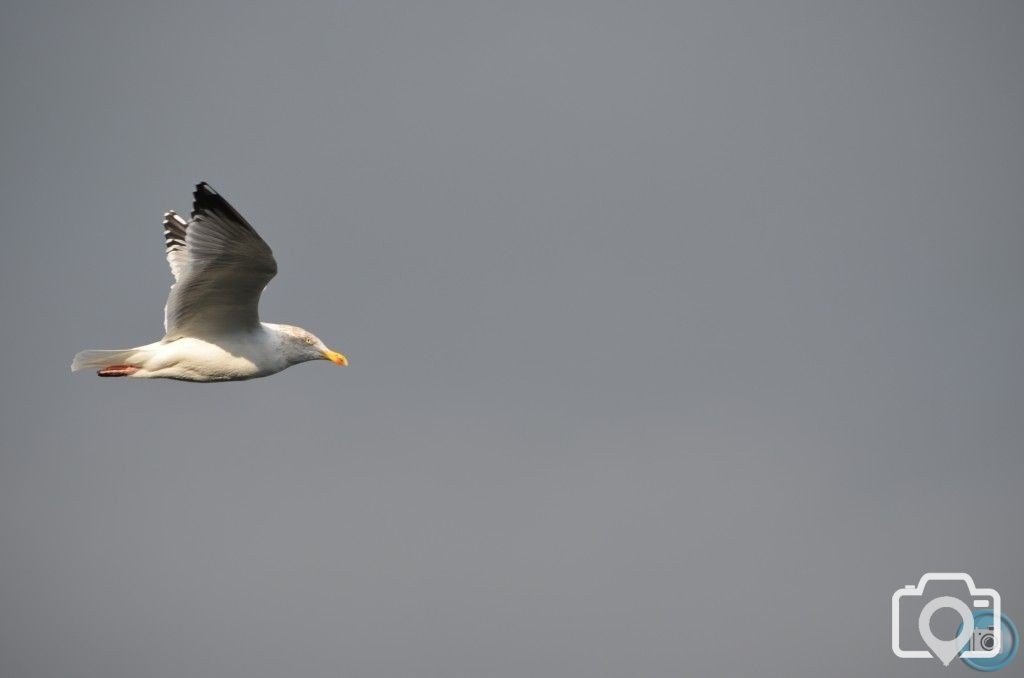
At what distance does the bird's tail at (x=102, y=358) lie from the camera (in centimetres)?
1847

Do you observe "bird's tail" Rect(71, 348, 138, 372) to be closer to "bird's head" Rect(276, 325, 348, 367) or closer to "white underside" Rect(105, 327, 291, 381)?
"white underside" Rect(105, 327, 291, 381)

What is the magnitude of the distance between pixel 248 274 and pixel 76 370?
2416mm

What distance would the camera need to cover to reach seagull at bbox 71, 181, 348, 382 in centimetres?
1780

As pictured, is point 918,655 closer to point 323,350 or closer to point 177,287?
point 323,350

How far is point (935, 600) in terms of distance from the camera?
31.1 metres

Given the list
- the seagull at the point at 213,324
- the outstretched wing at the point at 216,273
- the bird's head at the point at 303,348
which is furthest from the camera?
the bird's head at the point at 303,348

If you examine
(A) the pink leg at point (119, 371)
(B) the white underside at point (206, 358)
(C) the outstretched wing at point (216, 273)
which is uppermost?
(C) the outstretched wing at point (216, 273)

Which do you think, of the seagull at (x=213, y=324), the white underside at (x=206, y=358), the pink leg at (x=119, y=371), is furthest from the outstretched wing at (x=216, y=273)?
the pink leg at (x=119, y=371)

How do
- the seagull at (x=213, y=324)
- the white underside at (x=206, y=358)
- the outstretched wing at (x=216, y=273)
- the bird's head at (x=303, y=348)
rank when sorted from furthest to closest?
the bird's head at (x=303, y=348)
the white underside at (x=206, y=358)
the seagull at (x=213, y=324)
the outstretched wing at (x=216, y=273)

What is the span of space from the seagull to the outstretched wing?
0.01 metres

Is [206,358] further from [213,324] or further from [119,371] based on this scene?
[119,371]

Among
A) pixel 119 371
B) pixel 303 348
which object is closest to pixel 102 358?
pixel 119 371

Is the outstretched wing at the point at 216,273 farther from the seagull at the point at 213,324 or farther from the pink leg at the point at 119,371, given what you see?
the pink leg at the point at 119,371

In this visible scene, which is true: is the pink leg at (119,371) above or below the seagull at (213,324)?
below
